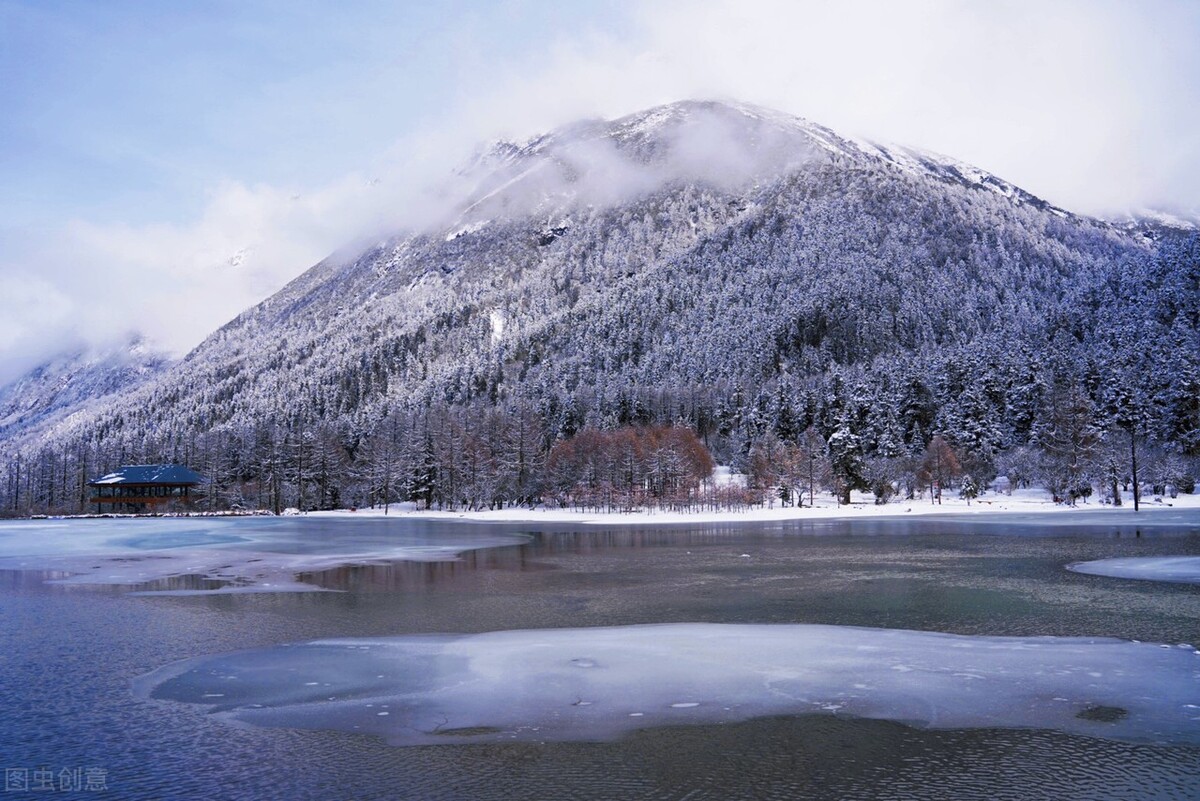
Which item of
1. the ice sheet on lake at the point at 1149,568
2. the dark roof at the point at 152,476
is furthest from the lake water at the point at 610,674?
the dark roof at the point at 152,476

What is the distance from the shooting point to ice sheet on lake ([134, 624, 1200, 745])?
15.6 meters

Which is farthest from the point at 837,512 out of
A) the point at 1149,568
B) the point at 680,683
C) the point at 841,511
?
the point at 680,683

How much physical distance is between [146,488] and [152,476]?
2.56 meters

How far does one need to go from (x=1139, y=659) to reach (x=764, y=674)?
982cm

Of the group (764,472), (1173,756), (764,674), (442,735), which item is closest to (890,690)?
(764,674)

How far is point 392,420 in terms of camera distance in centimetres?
17275

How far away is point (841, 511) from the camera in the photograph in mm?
100125

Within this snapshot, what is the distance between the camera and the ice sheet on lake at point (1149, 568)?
113 feet

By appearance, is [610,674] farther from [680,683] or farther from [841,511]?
[841,511]

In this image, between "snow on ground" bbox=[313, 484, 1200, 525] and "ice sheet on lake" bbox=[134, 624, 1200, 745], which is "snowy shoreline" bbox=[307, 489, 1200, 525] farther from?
"ice sheet on lake" bbox=[134, 624, 1200, 745]

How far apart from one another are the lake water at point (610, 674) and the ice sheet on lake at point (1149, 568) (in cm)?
161

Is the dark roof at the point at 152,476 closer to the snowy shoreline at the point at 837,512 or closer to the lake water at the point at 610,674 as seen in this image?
the snowy shoreline at the point at 837,512

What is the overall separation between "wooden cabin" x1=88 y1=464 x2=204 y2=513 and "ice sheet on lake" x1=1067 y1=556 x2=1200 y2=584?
144813mm

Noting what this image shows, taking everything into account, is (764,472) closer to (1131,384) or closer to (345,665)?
(1131,384)
